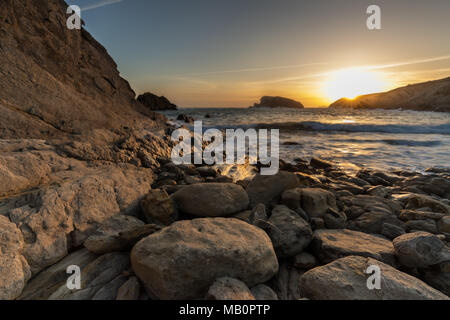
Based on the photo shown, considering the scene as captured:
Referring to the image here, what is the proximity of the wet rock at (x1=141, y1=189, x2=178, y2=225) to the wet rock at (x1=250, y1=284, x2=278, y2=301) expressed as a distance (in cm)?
126

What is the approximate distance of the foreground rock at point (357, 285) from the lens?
1475mm

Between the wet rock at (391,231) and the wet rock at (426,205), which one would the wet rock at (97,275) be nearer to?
the wet rock at (391,231)

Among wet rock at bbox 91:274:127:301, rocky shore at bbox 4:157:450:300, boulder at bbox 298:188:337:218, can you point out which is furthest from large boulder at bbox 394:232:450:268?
wet rock at bbox 91:274:127:301

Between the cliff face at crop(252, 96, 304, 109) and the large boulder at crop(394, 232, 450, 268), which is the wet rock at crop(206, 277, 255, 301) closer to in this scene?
the large boulder at crop(394, 232, 450, 268)

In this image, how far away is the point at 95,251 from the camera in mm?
1940

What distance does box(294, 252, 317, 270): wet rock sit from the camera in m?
2.04

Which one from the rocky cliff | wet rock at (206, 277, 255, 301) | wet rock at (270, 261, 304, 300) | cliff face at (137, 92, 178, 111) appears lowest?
wet rock at (270, 261, 304, 300)

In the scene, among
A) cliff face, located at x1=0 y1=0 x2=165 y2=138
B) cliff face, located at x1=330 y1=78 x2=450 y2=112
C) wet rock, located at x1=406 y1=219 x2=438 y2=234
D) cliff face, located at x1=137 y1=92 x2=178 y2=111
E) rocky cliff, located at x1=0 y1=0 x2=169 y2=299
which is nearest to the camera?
rocky cliff, located at x1=0 y1=0 x2=169 y2=299

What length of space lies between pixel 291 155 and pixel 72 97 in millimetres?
7291

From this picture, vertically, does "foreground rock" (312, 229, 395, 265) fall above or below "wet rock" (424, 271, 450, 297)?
above

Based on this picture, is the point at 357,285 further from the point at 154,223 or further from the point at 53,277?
the point at 53,277

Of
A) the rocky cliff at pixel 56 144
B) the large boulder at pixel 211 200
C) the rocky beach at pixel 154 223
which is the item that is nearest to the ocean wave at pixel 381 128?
the rocky beach at pixel 154 223

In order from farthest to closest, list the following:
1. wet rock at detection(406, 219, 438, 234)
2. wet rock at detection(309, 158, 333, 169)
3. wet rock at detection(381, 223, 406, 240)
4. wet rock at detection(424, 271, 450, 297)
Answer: wet rock at detection(309, 158, 333, 169)
wet rock at detection(406, 219, 438, 234)
wet rock at detection(381, 223, 406, 240)
wet rock at detection(424, 271, 450, 297)

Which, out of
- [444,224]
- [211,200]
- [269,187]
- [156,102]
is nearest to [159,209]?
[211,200]
